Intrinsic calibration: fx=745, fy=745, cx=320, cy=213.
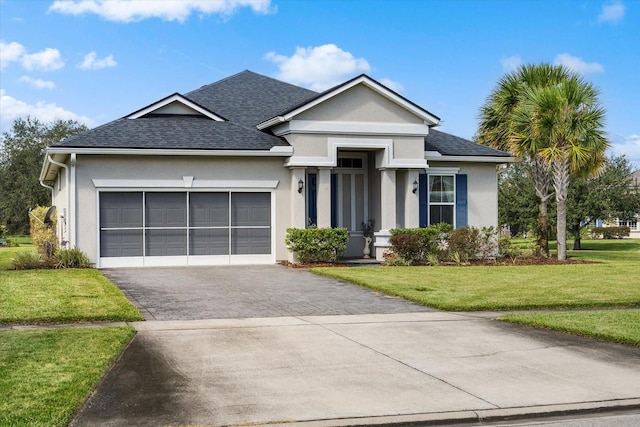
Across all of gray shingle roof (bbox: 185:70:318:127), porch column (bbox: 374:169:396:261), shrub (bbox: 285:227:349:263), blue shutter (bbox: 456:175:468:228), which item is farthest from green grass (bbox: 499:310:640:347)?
gray shingle roof (bbox: 185:70:318:127)

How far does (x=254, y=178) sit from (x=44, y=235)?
674 cm

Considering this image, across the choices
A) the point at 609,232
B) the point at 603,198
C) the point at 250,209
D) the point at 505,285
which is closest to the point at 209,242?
the point at 250,209

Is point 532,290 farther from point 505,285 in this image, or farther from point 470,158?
point 470,158

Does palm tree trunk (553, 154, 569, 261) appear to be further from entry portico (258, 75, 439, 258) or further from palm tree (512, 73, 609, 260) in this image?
entry portico (258, 75, 439, 258)

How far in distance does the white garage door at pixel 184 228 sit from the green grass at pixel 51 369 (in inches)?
432

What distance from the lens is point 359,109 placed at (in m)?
22.6

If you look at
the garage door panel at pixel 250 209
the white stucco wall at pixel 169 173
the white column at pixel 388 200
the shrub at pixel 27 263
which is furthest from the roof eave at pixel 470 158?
the shrub at pixel 27 263

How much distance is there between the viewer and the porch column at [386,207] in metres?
22.8

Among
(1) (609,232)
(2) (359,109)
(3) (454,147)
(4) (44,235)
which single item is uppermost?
(2) (359,109)

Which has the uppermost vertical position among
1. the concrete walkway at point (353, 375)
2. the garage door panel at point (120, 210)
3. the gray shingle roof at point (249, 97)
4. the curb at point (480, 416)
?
the gray shingle roof at point (249, 97)

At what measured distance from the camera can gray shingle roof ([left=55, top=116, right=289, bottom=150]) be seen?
21.2 meters

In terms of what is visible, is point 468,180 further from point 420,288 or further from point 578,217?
point 578,217

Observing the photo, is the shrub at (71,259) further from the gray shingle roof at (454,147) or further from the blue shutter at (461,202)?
the blue shutter at (461,202)

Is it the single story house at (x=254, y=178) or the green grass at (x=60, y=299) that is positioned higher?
the single story house at (x=254, y=178)
